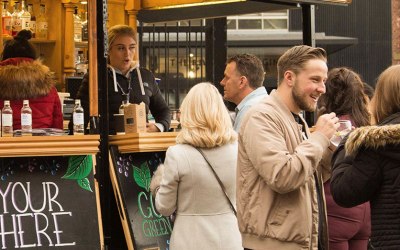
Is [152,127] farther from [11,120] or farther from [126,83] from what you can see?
[11,120]

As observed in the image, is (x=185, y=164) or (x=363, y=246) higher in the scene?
(x=185, y=164)

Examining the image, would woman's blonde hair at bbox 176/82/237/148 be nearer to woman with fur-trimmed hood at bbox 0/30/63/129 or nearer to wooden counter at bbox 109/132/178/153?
wooden counter at bbox 109/132/178/153

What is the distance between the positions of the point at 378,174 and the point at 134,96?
4456 millimetres

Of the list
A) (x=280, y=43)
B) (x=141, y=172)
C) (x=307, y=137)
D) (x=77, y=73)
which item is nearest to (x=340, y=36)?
(x=280, y=43)

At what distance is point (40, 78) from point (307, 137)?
3.20 meters

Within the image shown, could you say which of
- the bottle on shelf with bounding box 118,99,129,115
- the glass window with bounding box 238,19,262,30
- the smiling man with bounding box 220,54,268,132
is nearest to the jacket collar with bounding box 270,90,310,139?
the smiling man with bounding box 220,54,268,132

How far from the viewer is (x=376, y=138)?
5.33 meters

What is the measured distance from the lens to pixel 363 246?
778cm

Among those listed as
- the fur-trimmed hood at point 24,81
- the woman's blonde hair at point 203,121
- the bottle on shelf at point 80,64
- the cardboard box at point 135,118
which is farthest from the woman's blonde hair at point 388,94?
the bottle on shelf at point 80,64

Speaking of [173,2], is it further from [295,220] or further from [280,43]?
[280,43]

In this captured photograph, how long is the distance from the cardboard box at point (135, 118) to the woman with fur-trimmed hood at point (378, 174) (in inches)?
139

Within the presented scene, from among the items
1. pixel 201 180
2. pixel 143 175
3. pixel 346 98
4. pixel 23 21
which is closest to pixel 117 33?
pixel 143 175

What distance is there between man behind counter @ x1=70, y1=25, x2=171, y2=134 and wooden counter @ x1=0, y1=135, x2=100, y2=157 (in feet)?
2.72

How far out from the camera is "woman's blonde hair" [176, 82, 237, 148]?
6.80 metres
